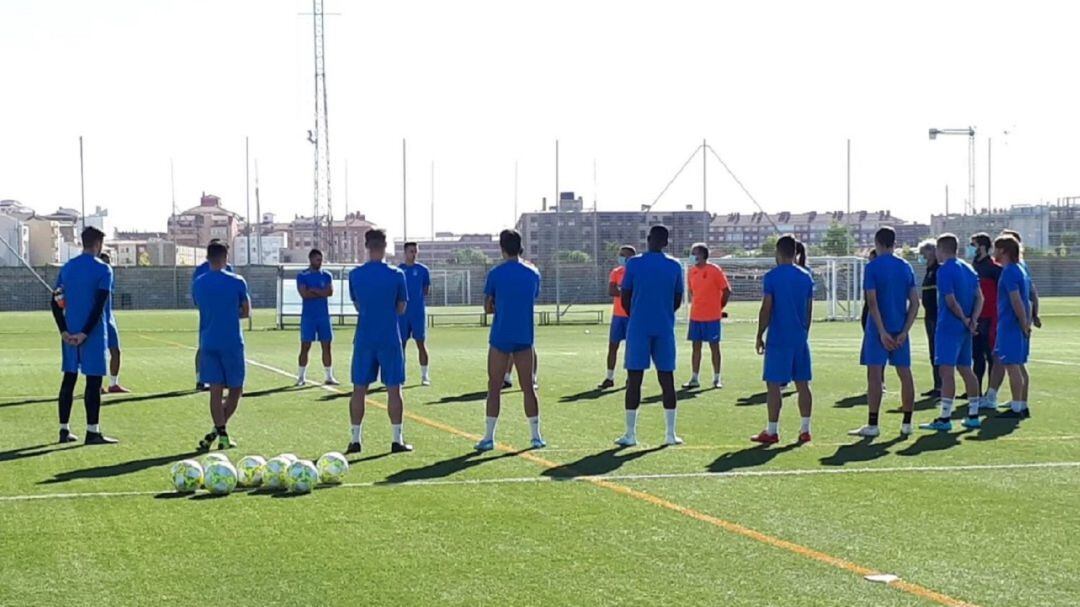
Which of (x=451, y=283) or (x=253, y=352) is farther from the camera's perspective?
(x=451, y=283)

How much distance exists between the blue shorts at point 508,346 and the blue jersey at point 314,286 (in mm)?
7697

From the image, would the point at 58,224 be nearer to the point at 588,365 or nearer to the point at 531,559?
the point at 588,365

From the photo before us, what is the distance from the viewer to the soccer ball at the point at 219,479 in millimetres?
11055

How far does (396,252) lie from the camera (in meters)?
92.5

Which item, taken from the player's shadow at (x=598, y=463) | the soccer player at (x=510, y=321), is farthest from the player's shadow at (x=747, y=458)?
the soccer player at (x=510, y=321)

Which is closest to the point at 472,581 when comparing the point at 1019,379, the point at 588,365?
the point at 1019,379

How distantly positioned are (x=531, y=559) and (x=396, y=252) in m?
84.5

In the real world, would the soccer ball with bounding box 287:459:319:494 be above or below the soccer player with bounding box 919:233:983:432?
below

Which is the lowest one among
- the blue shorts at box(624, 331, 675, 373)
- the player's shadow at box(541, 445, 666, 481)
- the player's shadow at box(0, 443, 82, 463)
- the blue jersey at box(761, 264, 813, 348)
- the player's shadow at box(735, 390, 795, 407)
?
the player's shadow at box(735, 390, 795, 407)

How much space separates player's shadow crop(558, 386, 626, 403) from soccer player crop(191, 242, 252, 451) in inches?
239

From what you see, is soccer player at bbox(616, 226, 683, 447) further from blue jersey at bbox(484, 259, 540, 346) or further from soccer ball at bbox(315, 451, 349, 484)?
soccer ball at bbox(315, 451, 349, 484)

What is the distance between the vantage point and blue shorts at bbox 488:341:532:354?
45.9ft

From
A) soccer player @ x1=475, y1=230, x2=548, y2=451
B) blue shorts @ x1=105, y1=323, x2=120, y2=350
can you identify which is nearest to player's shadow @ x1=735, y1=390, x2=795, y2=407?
soccer player @ x1=475, y1=230, x2=548, y2=451

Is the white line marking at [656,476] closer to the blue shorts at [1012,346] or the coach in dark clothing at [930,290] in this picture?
the blue shorts at [1012,346]
